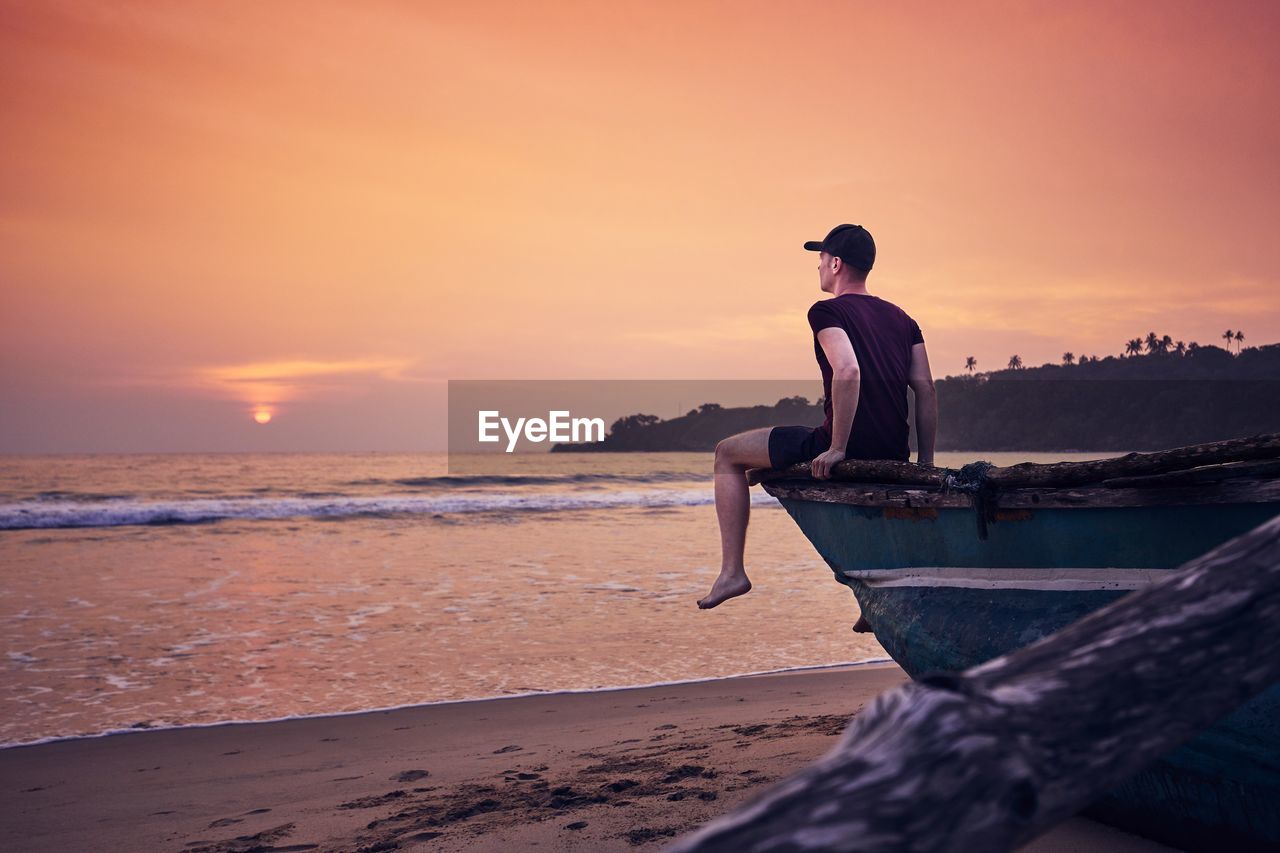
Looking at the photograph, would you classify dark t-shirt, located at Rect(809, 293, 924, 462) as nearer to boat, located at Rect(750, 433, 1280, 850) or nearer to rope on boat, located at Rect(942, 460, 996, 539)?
boat, located at Rect(750, 433, 1280, 850)

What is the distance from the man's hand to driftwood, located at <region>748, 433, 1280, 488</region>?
3 centimetres

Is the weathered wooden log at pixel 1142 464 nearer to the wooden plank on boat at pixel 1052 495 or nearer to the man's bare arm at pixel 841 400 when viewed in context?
the wooden plank on boat at pixel 1052 495

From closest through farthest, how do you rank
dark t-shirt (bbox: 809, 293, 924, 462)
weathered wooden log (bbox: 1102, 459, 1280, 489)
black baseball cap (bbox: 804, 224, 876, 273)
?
weathered wooden log (bbox: 1102, 459, 1280, 489)
dark t-shirt (bbox: 809, 293, 924, 462)
black baseball cap (bbox: 804, 224, 876, 273)

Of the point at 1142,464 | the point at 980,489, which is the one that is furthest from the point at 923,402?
the point at 1142,464

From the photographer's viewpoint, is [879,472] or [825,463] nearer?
[879,472]

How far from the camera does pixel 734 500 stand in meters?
4.57

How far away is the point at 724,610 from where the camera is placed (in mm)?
9898

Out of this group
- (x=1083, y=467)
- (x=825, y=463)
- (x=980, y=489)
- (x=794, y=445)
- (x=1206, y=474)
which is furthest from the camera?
(x=794, y=445)

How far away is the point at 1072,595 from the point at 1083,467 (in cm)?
46

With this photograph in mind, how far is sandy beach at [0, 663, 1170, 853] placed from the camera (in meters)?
3.84

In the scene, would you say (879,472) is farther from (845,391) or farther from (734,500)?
(734,500)

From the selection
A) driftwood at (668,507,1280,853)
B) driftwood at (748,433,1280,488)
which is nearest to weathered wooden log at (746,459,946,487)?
driftwood at (748,433,1280,488)

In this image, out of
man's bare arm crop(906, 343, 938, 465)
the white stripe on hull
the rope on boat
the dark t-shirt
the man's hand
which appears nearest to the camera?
the white stripe on hull

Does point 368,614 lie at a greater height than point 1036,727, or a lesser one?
lesser
